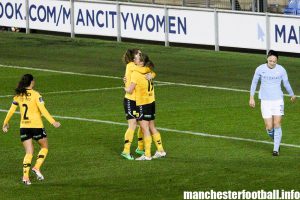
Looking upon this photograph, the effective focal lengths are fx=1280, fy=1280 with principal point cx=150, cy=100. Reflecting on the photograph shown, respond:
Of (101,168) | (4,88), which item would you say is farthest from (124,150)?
(4,88)

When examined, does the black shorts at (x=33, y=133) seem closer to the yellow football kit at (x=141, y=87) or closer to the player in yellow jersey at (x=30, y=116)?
the player in yellow jersey at (x=30, y=116)

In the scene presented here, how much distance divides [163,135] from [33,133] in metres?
5.84

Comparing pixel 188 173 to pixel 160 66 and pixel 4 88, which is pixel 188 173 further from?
pixel 160 66

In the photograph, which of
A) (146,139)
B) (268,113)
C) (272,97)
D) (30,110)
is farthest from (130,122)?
(30,110)

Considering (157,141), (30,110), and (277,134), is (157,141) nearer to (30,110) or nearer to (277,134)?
(277,134)

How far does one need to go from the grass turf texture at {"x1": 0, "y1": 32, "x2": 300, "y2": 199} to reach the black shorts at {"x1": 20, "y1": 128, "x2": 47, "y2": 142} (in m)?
0.85

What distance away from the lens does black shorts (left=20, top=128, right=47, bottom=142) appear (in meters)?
23.2

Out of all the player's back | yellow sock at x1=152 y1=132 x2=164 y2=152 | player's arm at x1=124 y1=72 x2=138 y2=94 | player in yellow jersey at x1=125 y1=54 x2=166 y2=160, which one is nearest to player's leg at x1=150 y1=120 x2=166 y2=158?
yellow sock at x1=152 y1=132 x2=164 y2=152

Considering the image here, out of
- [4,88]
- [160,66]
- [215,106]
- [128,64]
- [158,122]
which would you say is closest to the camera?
[128,64]

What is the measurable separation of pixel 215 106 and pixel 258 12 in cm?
1197

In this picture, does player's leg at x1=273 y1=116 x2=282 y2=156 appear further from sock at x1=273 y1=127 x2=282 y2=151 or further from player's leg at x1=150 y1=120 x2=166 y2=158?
player's leg at x1=150 y1=120 x2=166 y2=158

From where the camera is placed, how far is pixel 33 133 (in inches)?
915

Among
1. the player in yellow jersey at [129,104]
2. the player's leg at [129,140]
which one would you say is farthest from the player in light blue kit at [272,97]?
the player's leg at [129,140]

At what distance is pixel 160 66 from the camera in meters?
42.3
